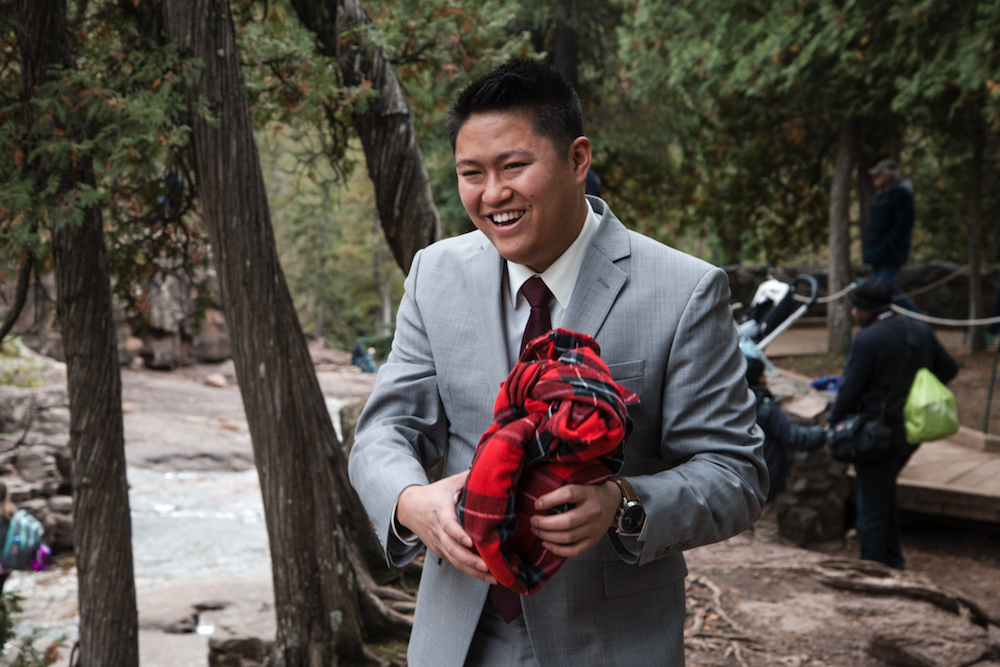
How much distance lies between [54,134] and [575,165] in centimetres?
303

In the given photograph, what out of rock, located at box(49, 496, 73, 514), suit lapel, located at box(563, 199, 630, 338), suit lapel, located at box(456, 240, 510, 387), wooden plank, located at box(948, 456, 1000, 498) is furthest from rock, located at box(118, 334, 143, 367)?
suit lapel, located at box(563, 199, 630, 338)

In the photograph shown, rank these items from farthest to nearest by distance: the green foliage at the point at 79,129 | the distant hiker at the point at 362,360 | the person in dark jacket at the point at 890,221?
the distant hiker at the point at 362,360 → the person in dark jacket at the point at 890,221 → the green foliage at the point at 79,129

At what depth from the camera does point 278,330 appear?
167 inches

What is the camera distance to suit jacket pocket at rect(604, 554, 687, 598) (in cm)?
168

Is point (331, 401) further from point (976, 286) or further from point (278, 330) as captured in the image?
point (278, 330)

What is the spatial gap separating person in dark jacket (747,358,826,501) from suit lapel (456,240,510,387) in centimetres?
422

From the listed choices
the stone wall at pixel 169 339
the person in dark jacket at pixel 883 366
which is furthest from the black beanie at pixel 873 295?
the stone wall at pixel 169 339

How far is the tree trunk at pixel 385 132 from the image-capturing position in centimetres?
480

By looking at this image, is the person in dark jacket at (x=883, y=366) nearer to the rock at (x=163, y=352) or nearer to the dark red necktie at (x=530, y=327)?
the dark red necktie at (x=530, y=327)

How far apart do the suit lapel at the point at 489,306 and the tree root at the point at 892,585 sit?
426cm

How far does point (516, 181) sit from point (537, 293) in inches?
11.0

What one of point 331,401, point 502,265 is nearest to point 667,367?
point 502,265

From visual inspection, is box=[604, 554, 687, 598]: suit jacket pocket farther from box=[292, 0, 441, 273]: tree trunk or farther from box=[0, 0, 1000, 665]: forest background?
box=[292, 0, 441, 273]: tree trunk

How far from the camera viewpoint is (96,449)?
15.0 feet
